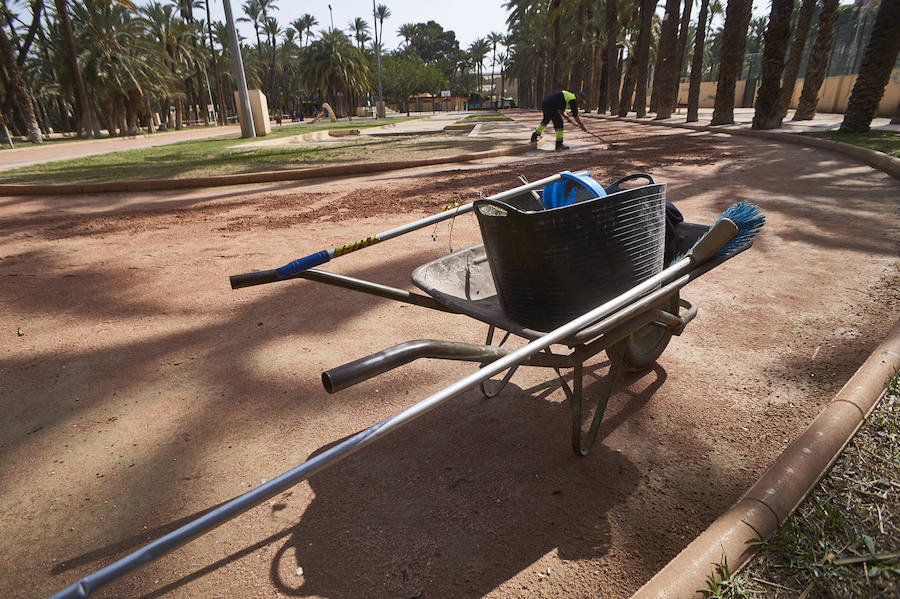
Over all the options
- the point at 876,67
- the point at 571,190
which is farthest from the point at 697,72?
the point at 571,190

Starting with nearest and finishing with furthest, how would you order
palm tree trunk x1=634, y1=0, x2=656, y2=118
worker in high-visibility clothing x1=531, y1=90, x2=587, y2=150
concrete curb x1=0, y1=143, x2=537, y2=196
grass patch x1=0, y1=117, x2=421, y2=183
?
concrete curb x1=0, y1=143, x2=537, y2=196 → grass patch x1=0, y1=117, x2=421, y2=183 → worker in high-visibility clothing x1=531, y1=90, x2=587, y2=150 → palm tree trunk x1=634, y1=0, x2=656, y2=118

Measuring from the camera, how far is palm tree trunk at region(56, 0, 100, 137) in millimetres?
26969

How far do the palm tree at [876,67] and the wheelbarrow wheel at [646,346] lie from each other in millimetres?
12640

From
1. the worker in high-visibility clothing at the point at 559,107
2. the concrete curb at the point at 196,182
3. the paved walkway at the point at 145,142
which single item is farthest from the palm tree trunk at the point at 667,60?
the concrete curb at the point at 196,182

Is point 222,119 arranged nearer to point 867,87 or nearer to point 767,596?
point 867,87

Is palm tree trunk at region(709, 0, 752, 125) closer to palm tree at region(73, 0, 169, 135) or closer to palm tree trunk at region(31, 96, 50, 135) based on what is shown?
palm tree at region(73, 0, 169, 135)

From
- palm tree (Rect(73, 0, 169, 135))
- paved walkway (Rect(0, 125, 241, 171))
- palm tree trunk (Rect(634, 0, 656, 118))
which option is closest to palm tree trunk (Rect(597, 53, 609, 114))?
palm tree trunk (Rect(634, 0, 656, 118))

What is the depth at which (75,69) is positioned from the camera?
2791cm

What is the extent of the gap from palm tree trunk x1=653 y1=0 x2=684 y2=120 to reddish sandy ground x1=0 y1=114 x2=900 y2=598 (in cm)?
2017

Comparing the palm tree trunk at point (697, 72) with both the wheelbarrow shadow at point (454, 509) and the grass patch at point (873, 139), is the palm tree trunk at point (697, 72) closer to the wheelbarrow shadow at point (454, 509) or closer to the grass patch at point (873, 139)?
the grass patch at point (873, 139)

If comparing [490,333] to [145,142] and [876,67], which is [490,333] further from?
[145,142]

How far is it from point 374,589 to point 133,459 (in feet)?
4.64

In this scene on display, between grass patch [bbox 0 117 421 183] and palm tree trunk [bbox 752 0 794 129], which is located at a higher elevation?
palm tree trunk [bbox 752 0 794 129]

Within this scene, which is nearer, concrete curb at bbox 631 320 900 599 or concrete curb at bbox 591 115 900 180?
concrete curb at bbox 631 320 900 599
